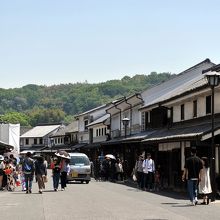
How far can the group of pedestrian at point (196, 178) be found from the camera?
17.9 metres

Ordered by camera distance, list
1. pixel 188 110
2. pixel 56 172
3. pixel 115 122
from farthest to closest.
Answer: pixel 115 122, pixel 188 110, pixel 56 172

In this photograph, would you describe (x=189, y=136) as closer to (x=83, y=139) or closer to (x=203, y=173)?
(x=203, y=173)

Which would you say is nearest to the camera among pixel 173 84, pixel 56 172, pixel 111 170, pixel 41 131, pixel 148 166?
pixel 56 172

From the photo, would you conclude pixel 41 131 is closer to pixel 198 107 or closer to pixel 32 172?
pixel 198 107

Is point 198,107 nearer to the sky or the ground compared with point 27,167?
nearer to the sky

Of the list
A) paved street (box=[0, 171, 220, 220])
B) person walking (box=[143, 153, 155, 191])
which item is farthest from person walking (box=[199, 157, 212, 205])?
person walking (box=[143, 153, 155, 191])

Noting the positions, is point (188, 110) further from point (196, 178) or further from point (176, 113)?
point (196, 178)

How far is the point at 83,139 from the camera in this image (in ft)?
282

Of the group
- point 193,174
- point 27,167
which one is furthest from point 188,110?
point 193,174

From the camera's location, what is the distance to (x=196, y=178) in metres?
18.0

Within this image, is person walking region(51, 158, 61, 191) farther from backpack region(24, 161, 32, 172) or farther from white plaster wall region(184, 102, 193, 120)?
white plaster wall region(184, 102, 193, 120)

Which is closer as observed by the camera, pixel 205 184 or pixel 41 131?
pixel 205 184

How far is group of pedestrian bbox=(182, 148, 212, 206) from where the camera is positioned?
706 inches

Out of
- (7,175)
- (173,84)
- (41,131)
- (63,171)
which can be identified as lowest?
(7,175)
